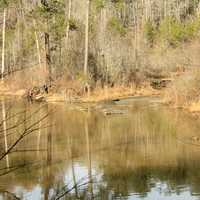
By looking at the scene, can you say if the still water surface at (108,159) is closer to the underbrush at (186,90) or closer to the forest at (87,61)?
the underbrush at (186,90)

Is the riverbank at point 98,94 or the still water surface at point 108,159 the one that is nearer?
the still water surface at point 108,159

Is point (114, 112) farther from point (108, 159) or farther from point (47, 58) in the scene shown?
point (47, 58)

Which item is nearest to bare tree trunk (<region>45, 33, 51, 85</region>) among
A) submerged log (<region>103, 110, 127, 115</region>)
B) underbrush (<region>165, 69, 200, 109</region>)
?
submerged log (<region>103, 110, 127, 115</region>)

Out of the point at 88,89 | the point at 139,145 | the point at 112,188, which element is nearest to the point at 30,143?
the point at 139,145

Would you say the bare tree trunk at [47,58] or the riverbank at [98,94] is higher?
the bare tree trunk at [47,58]

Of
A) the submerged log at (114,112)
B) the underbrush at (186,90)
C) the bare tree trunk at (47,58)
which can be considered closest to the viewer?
the underbrush at (186,90)

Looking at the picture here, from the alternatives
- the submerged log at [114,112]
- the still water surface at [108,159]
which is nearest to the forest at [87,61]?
the submerged log at [114,112]

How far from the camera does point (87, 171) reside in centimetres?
1145

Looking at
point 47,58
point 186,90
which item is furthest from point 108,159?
point 47,58

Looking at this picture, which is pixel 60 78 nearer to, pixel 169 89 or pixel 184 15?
pixel 169 89

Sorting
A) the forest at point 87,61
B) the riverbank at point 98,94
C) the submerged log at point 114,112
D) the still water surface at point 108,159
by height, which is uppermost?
the forest at point 87,61

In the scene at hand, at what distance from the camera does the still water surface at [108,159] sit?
9.80 metres

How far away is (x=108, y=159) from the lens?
41.9 ft

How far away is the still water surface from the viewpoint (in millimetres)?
9797
